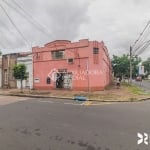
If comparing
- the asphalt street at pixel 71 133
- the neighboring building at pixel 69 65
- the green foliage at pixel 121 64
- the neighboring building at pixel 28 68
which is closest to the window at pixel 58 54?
the neighboring building at pixel 69 65

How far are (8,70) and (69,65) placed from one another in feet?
34.2

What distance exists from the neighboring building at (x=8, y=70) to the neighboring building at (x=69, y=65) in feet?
13.1

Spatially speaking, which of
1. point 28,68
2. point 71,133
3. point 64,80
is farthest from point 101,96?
point 28,68

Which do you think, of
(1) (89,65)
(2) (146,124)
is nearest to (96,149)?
(2) (146,124)

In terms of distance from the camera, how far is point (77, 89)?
86.1ft

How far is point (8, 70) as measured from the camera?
1264 inches

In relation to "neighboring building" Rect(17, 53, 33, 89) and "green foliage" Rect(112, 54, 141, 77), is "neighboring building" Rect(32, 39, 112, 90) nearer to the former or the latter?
"neighboring building" Rect(17, 53, 33, 89)

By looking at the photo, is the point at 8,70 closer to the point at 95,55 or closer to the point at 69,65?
the point at 69,65

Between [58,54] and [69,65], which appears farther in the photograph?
[58,54]

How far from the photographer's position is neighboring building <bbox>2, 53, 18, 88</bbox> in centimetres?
3166

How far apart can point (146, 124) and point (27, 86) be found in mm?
23513

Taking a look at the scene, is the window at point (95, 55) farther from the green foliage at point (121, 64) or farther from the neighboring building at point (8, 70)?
the green foliage at point (121, 64)

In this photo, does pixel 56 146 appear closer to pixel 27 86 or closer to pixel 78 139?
pixel 78 139

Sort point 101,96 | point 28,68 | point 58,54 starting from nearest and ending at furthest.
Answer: point 101,96 → point 58,54 → point 28,68
